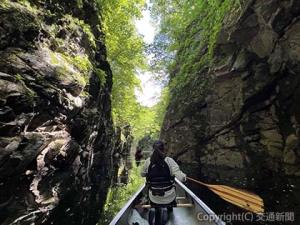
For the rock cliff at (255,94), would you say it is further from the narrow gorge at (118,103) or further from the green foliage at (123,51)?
the green foliage at (123,51)

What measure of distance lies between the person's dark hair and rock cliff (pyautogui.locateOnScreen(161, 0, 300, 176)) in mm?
8990

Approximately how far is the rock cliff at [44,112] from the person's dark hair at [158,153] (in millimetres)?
2946

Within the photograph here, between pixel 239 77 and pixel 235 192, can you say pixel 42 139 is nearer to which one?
pixel 235 192

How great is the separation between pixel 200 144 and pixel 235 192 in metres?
A: 11.6

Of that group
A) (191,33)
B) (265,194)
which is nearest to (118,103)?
(191,33)

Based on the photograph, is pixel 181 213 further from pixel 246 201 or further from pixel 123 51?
pixel 123 51

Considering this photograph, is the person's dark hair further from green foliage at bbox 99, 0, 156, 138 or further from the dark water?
green foliage at bbox 99, 0, 156, 138

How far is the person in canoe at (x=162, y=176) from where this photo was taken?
213 inches

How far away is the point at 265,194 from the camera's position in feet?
34.8

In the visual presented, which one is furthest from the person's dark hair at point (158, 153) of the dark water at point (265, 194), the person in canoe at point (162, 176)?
the dark water at point (265, 194)

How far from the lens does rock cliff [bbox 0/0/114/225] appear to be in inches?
241

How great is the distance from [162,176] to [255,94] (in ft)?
35.7

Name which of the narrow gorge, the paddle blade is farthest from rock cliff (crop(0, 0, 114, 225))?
the paddle blade

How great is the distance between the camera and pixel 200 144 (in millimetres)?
20047
